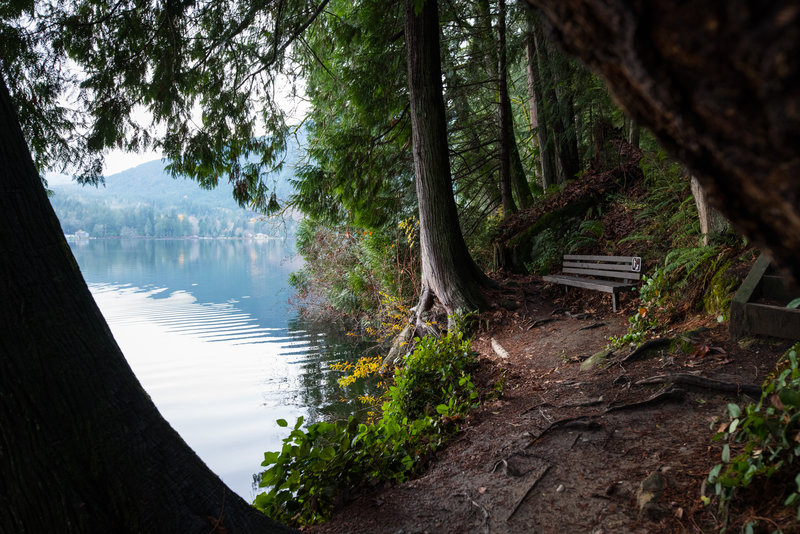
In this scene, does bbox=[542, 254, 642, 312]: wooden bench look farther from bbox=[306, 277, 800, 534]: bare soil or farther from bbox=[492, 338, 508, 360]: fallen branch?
bbox=[306, 277, 800, 534]: bare soil

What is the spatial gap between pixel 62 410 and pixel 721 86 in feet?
7.62

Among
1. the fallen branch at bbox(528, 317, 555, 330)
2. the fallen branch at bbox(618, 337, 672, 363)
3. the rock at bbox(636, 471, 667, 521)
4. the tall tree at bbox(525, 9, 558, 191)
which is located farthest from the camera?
the tall tree at bbox(525, 9, 558, 191)

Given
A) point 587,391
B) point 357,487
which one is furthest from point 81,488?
point 587,391

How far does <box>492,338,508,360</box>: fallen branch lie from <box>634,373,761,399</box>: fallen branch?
2.40 meters

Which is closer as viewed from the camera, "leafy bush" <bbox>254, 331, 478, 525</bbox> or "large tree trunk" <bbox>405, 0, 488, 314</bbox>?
"leafy bush" <bbox>254, 331, 478, 525</bbox>

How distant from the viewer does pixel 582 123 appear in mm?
13148

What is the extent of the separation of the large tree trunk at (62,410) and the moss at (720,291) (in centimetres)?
480

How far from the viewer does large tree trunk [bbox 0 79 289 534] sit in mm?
1872

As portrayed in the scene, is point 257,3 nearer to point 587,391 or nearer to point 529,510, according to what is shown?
point 587,391

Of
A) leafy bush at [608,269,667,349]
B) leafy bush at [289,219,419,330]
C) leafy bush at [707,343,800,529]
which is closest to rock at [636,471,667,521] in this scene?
leafy bush at [707,343,800,529]

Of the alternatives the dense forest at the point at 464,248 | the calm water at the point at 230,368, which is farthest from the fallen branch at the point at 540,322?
the calm water at the point at 230,368

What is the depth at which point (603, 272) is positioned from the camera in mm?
7672

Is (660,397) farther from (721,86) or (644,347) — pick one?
(721,86)

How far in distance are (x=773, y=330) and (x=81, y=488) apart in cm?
483
